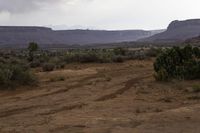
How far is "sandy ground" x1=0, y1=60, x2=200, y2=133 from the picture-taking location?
13.1m

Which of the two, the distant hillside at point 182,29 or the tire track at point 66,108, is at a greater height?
the distant hillside at point 182,29

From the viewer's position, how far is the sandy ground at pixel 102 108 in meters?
13.1

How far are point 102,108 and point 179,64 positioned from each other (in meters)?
12.1

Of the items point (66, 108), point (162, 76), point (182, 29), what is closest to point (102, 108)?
point (66, 108)

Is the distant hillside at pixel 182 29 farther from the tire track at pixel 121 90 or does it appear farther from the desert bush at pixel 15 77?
the desert bush at pixel 15 77

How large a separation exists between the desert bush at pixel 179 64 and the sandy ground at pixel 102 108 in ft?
4.96

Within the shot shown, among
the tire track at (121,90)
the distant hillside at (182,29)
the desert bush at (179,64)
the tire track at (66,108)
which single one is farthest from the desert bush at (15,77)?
the distant hillside at (182,29)

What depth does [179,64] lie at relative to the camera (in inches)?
1080

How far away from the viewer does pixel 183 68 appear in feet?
86.3

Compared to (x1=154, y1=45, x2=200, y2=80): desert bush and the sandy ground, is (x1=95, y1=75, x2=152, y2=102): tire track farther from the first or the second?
(x1=154, y1=45, x2=200, y2=80): desert bush

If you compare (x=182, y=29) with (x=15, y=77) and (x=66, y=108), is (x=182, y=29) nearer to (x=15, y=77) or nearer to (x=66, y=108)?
(x=15, y=77)

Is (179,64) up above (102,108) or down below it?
above

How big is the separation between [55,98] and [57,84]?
237 inches

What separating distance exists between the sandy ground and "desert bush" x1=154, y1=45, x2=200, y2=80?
1.51 meters
